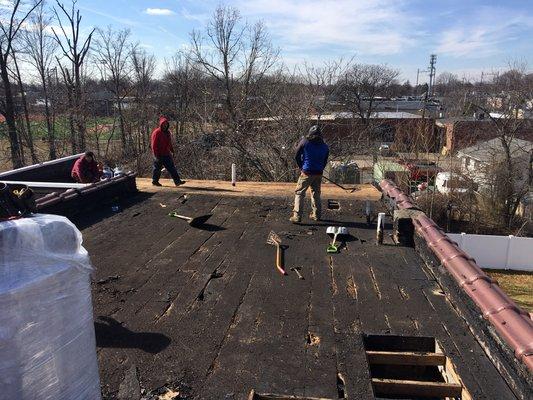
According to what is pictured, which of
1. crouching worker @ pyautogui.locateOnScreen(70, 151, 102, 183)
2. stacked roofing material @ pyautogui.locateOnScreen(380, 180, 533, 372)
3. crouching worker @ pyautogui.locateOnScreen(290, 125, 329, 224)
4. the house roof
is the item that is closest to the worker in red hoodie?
crouching worker @ pyautogui.locateOnScreen(70, 151, 102, 183)

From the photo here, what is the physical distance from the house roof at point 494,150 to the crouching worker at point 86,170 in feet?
84.7

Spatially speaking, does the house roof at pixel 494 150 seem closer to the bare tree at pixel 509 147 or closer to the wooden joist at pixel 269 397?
the bare tree at pixel 509 147

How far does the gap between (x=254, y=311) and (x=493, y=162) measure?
26986mm

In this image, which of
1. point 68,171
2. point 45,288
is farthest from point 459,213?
point 45,288

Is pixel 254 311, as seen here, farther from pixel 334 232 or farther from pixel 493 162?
pixel 493 162

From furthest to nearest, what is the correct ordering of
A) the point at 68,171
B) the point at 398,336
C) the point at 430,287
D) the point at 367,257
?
the point at 68,171
the point at 367,257
the point at 430,287
the point at 398,336

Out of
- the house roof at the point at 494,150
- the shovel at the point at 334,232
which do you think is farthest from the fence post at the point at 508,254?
the shovel at the point at 334,232

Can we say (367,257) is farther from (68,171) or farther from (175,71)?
(175,71)

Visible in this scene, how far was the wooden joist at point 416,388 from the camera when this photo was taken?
10.7 ft

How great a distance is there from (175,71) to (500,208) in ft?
86.7

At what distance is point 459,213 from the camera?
26531 mm

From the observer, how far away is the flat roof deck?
337 cm

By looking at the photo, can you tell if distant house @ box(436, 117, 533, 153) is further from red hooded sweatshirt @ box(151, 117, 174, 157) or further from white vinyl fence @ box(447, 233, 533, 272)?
red hooded sweatshirt @ box(151, 117, 174, 157)

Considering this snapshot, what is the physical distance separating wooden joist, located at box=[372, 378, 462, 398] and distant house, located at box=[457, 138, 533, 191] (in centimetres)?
2649
